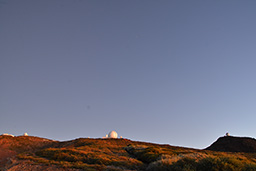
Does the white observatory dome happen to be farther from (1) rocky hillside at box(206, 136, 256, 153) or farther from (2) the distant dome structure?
(1) rocky hillside at box(206, 136, 256, 153)

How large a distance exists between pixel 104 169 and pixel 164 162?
183 inches

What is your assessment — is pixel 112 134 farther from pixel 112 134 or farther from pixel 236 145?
pixel 236 145

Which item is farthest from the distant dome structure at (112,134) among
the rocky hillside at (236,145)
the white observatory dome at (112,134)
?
the rocky hillside at (236,145)

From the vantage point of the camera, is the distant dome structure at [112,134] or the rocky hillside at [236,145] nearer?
the rocky hillside at [236,145]

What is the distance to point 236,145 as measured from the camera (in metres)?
52.8

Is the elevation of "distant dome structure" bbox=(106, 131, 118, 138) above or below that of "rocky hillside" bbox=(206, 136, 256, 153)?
above

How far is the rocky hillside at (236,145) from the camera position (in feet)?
164

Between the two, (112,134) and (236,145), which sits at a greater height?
(112,134)

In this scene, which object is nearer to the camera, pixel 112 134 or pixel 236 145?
pixel 236 145

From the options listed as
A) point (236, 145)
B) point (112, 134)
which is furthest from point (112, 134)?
point (236, 145)

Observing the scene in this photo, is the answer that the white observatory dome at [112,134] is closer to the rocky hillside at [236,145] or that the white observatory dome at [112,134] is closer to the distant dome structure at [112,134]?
the distant dome structure at [112,134]

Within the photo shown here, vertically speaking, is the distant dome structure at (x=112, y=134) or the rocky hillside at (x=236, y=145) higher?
the distant dome structure at (x=112, y=134)

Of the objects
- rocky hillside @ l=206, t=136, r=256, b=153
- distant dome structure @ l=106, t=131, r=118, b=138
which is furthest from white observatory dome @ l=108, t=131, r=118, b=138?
rocky hillside @ l=206, t=136, r=256, b=153

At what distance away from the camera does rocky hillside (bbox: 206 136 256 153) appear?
50016 millimetres
